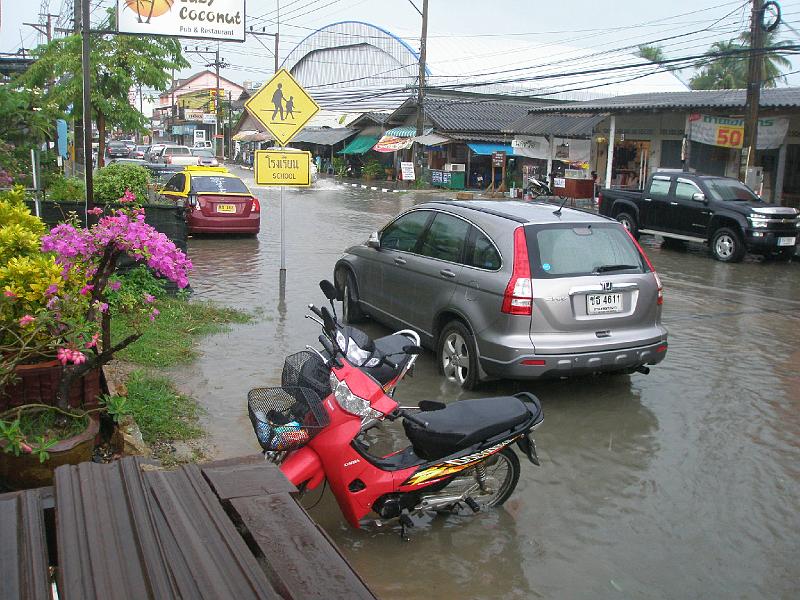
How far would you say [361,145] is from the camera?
48.1 m

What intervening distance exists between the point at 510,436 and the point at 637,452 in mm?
1793

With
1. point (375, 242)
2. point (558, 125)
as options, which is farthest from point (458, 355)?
point (558, 125)

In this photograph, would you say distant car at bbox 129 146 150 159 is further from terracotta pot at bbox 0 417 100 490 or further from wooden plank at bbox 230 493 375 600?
wooden plank at bbox 230 493 375 600

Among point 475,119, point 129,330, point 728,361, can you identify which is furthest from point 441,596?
Result: point 475,119

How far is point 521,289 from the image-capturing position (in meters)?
6.47

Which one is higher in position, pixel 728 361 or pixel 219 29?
pixel 219 29

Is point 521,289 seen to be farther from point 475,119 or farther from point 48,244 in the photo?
point 475,119

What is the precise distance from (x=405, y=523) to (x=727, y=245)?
13.8 meters

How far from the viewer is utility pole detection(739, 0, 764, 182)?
18453 mm

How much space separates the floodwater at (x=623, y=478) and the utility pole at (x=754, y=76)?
33.4ft

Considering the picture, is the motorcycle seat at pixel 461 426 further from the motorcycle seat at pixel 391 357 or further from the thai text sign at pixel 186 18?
the thai text sign at pixel 186 18

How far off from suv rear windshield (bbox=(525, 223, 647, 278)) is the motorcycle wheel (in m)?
2.14

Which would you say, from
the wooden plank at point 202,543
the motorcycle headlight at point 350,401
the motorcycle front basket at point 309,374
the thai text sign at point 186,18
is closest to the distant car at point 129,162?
the thai text sign at point 186,18

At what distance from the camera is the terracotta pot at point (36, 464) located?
4.29 m
